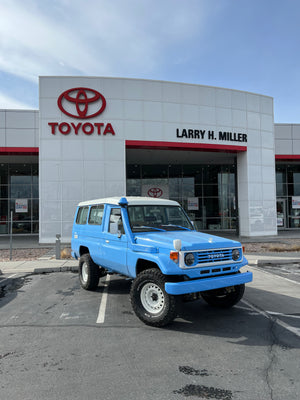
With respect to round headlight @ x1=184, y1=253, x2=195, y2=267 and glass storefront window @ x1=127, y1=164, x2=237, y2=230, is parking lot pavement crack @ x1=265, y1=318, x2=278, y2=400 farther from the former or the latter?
glass storefront window @ x1=127, y1=164, x2=237, y2=230

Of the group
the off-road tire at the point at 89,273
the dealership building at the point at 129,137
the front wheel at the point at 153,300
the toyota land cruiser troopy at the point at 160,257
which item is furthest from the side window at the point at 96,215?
the dealership building at the point at 129,137

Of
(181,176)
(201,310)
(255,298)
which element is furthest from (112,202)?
(181,176)

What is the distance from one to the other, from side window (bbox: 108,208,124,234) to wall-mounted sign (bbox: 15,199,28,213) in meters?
20.6

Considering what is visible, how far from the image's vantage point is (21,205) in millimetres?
24469

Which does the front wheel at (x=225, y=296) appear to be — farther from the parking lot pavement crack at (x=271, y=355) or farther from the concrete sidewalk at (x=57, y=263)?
the concrete sidewalk at (x=57, y=263)

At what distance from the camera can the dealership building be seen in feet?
53.6

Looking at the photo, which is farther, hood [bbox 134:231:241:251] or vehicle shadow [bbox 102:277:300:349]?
hood [bbox 134:231:241:251]

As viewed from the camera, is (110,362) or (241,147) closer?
(110,362)

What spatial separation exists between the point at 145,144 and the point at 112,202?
1140 centimetres

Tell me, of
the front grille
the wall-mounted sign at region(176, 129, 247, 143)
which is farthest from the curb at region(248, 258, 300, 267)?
the wall-mounted sign at region(176, 129, 247, 143)

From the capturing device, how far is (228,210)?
84.9 ft

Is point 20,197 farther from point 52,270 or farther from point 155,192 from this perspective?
point 52,270

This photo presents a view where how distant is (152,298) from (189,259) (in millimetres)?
963

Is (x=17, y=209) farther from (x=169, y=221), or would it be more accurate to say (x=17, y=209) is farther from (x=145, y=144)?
(x=169, y=221)
